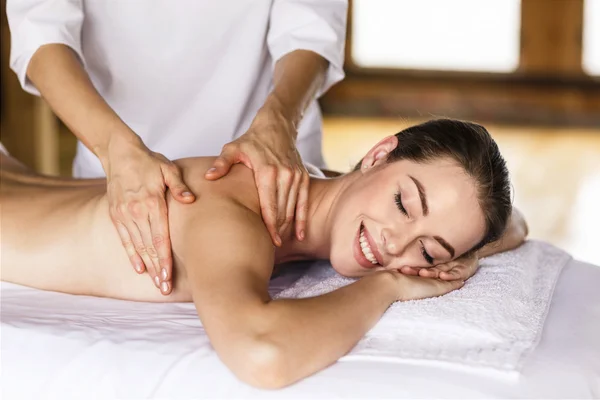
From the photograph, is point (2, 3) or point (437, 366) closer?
point (437, 366)

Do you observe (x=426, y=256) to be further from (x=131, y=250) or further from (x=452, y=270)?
(x=131, y=250)

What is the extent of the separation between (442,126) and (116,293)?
727 mm

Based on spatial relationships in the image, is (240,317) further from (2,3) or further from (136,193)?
(2,3)

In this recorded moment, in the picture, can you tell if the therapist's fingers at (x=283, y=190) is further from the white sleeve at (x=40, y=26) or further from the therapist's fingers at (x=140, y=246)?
the white sleeve at (x=40, y=26)

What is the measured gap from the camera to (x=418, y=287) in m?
1.50

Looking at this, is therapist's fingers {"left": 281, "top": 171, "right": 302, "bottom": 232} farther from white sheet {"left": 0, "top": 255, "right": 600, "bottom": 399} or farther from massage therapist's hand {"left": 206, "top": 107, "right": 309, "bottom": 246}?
white sheet {"left": 0, "top": 255, "right": 600, "bottom": 399}

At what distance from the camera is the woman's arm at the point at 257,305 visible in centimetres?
120

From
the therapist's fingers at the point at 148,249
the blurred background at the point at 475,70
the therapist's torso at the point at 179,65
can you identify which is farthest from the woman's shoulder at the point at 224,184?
the blurred background at the point at 475,70

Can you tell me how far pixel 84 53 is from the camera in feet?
6.82

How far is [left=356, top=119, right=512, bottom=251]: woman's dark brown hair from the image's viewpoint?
158 centimetres

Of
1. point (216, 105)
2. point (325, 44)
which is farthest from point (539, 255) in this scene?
point (216, 105)

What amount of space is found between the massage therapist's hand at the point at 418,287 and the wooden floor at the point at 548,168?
54.9 inches

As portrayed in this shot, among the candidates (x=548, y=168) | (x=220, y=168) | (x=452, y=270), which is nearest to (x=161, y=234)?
(x=220, y=168)

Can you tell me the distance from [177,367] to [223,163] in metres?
0.46
